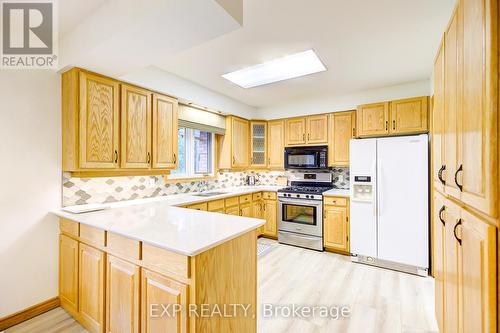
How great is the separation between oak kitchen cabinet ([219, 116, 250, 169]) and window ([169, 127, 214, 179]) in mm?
206

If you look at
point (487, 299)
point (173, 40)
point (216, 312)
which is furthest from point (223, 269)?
point (173, 40)

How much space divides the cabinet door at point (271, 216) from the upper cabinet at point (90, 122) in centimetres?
261

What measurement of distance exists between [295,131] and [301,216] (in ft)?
5.10

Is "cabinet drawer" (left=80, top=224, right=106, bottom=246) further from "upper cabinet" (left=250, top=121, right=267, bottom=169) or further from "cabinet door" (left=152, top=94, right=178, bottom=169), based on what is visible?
"upper cabinet" (left=250, top=121, right=267, bottom=169)

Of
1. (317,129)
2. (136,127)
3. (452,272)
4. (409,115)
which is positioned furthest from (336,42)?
(136,127)

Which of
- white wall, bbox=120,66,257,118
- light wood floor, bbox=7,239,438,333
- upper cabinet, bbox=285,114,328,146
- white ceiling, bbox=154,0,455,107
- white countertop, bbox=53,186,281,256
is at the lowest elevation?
light wood floor, bbox=7,239,438,333

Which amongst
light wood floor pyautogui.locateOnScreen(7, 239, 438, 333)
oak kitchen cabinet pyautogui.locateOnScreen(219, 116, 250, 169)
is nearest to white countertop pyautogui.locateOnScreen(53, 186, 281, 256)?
light wood floor pyautogui.locateOnScreen(7, 239, 438, 333)

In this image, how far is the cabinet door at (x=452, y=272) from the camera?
1.14 m

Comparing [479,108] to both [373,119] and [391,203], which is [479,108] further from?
[373,119]

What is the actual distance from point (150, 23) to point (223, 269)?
163cm

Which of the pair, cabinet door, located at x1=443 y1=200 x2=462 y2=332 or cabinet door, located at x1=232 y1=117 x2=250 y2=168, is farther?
cabinet door, located at x1=232 y1=117 x2=250 y2=168

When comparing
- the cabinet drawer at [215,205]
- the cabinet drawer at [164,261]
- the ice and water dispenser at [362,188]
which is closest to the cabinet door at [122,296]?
the cabinet drawer at [164,261]

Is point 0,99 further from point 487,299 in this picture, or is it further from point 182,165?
point 487,299

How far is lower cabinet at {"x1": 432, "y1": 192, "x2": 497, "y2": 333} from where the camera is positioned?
0.78 meters
